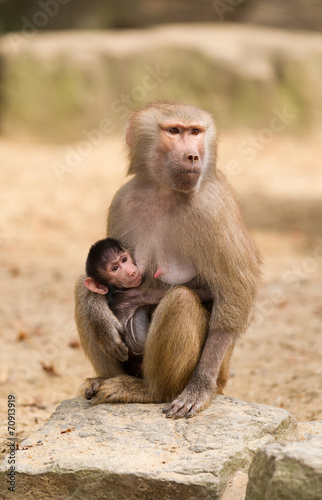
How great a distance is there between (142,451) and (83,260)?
526 cm

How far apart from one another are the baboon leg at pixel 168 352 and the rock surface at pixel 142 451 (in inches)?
4.3

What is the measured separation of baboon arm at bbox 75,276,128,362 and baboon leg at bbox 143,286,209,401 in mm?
173

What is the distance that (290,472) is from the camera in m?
2.59

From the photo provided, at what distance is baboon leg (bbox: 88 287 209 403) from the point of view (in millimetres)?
3580

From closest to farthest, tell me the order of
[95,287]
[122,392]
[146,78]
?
[122,392] → [95,287] → [146,78]

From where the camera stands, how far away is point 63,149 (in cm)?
1179

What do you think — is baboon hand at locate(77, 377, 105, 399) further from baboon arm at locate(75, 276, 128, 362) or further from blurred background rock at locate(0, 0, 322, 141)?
blurred background rock at locate(0, 0, 322, 141)

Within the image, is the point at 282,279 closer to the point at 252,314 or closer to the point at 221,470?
the point at 252,314

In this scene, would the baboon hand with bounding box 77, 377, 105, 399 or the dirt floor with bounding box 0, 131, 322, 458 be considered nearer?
the baboon hand with bounding box 77, 377, 105, 399

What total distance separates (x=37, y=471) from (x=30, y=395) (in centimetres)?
223

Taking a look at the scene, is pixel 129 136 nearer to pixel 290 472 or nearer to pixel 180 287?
pixel 180 287

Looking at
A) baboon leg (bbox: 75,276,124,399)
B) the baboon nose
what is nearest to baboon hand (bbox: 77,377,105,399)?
baboon leg (bbox: 75,276,124,399)

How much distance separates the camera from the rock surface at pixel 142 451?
304 cm

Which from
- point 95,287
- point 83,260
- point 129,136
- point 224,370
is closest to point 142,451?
point 224,370
